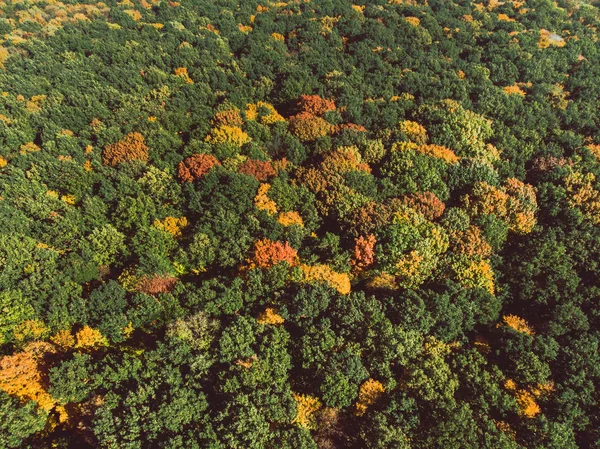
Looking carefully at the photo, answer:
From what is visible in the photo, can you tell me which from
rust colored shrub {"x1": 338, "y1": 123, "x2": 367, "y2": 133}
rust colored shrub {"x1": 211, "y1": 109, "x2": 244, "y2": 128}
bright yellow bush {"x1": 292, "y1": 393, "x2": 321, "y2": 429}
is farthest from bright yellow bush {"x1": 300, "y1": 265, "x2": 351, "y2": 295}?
rust colored shrub {"x1": 211, "y1": 109, "x2": 244, "y2": 128}

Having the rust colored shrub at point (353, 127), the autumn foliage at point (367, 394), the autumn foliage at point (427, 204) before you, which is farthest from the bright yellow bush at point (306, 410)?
the rust colored shrub at point (353, 127)

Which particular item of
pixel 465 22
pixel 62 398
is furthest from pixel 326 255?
pixel 465 22

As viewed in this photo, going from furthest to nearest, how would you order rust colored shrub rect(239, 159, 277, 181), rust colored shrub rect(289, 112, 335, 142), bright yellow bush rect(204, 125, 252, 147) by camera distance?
rust colored shrub rect(289, 112, 335, 142) → bright yellow bush rect(204, 125, 252, 147) → rust colored shrub rect(239, 159, 277, 181)

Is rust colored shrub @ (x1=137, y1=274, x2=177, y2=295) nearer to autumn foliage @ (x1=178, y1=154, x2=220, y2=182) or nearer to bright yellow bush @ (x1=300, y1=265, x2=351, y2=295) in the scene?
bright yellow bush @ (x1=300, y1=265, x2=351, y2=295)

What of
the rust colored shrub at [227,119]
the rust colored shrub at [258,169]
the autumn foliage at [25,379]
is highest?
the rust colored shrub at [227,119]

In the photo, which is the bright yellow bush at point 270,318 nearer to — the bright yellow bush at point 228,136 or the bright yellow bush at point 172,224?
the bright yellow bush at point 172,224

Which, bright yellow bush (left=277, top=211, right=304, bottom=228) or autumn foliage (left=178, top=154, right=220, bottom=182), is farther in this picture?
autumn foliage (left=178, top=154, right=220, bottom=182)

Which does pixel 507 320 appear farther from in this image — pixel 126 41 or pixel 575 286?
pixel 126 41

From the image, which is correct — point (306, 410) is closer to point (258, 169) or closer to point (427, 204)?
point (427, 204)
